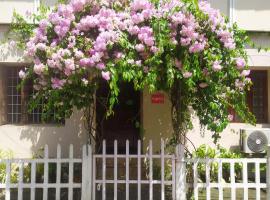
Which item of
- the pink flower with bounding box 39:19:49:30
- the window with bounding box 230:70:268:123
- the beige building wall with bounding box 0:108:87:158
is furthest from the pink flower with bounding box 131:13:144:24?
the window with bounding box 230:70:268:123

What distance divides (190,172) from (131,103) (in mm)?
2926

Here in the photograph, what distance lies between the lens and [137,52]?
5867mm

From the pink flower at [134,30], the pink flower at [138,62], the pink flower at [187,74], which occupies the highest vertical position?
the pink flower at [134,30]

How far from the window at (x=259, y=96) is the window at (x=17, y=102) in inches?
190

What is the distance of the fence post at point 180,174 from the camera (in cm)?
661

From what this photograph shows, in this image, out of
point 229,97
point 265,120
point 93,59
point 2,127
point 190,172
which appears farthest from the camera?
point 265,120

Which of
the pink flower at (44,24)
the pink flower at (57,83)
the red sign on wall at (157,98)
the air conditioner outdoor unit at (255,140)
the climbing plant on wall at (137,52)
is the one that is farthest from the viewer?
the red sign on wall at (157,98)

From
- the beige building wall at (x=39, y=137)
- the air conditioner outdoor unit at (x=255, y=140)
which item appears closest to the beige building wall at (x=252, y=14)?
the air conditioner outdoor unit at (x=255, y=140)

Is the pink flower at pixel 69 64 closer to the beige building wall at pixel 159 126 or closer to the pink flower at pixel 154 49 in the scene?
the pink flower at pixel 154 49

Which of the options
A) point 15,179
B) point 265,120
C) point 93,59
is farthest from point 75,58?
point 265,120

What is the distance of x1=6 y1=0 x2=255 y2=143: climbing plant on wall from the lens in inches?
226

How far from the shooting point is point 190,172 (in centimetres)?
718

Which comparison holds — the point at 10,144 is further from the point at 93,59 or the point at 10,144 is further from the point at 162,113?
the point at 93,59

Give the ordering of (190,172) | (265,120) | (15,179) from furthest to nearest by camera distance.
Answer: (265,120)
(15,179)
(190,172)
